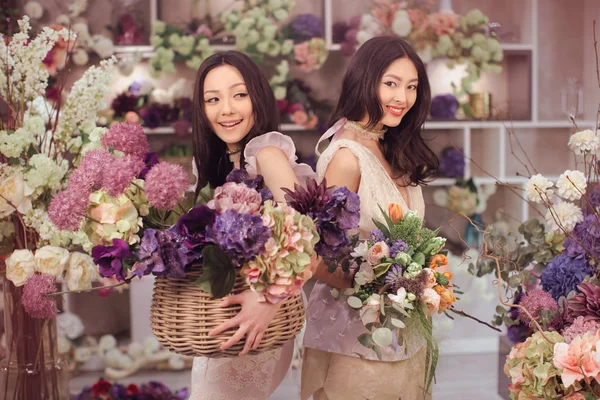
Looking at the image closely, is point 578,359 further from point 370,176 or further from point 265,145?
point 265,145

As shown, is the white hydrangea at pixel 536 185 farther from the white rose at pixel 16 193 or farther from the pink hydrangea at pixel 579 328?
the white rose at pixel 16 193

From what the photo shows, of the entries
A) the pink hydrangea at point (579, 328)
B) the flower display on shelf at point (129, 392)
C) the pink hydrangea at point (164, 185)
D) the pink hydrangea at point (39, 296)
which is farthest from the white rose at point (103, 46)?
the pink hydrangea at point (579, 328)

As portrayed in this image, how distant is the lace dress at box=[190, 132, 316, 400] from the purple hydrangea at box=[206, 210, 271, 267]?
46 centimetres

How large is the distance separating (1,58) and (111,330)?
270 cm

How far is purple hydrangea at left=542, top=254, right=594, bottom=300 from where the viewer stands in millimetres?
1676

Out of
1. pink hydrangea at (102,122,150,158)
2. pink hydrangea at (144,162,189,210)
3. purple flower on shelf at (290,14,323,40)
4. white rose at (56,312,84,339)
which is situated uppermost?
purple flower on shelf at (290,14,323,40)

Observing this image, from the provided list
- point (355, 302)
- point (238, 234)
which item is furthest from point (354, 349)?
point (238, 234)

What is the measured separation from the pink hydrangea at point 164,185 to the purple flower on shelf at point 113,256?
0.35 ft

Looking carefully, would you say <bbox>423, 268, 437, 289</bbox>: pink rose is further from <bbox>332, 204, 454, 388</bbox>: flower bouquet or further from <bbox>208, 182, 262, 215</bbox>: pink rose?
<bbox>208, 182, 262, 215</bbox>: pink rose

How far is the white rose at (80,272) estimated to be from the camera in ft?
5.44

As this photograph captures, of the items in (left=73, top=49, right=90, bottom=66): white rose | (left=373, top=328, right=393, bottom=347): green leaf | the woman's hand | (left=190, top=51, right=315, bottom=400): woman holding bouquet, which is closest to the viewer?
the woman's hand

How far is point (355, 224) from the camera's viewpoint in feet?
4.57

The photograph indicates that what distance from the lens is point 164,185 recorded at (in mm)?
1259

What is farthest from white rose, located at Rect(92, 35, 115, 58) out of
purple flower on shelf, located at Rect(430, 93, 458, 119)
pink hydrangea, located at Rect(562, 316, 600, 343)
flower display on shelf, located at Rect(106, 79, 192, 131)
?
pink hydrangea, located at Rect(562, 316, 600, 343)
